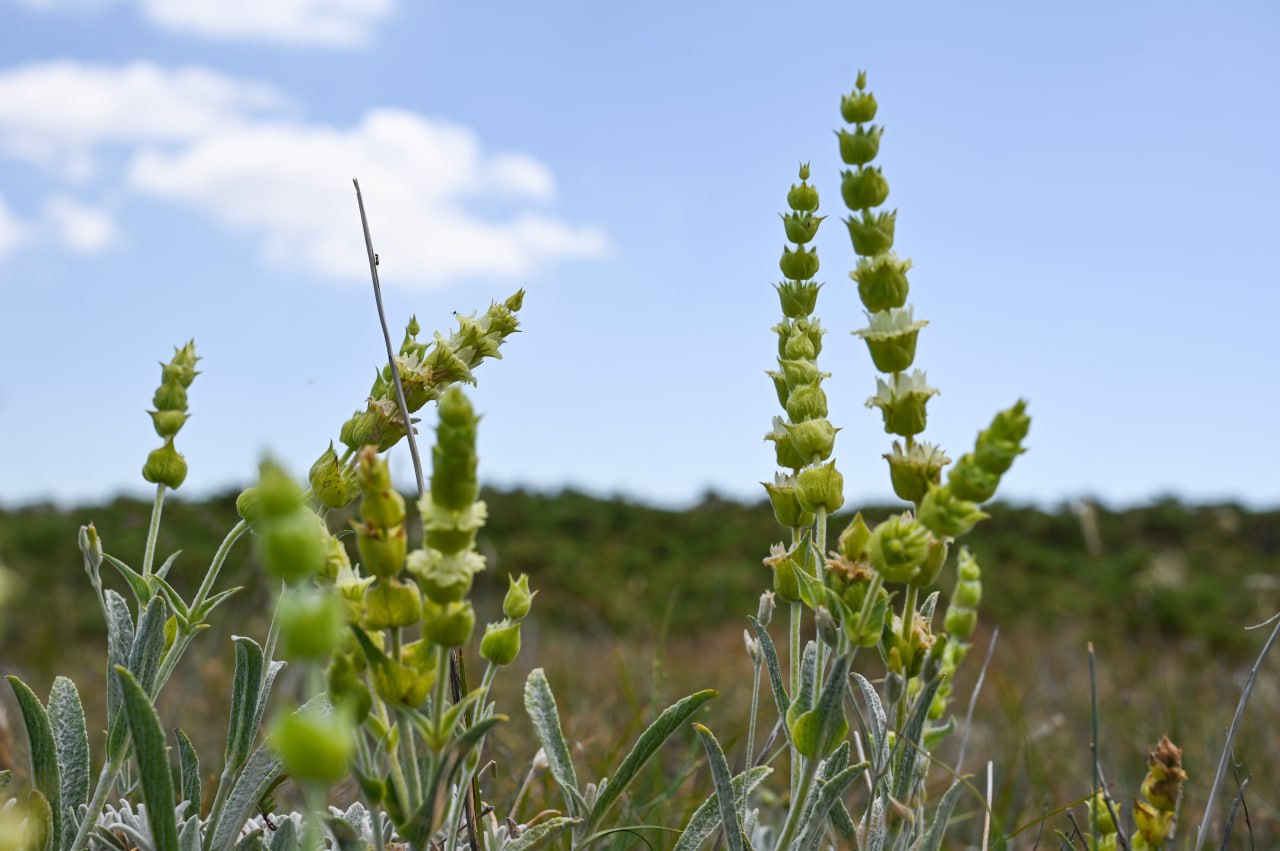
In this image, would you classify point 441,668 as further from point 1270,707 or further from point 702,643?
point 702,643

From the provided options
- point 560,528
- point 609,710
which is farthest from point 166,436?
point 560,528

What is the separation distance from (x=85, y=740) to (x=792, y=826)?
825 mm

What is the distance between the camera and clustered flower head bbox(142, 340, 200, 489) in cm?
112

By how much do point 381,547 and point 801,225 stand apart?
0.53 m

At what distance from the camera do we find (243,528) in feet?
3.48

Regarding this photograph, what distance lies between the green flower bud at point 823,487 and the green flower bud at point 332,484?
15.7 inches

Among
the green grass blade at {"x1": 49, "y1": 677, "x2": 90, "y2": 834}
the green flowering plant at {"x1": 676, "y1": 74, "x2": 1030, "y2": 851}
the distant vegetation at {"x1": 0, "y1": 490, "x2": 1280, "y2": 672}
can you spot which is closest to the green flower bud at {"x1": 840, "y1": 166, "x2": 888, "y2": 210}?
the green flowering plant at {"x1": 676, "y1": 74, "x2": 1030, "y2": 851}

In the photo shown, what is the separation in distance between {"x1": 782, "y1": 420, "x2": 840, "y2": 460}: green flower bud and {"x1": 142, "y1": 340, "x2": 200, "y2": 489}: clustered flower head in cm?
63

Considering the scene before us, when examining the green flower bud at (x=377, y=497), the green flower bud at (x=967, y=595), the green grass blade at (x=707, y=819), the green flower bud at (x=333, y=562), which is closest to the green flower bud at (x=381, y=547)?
the green flower bud at (x=377, y=497)

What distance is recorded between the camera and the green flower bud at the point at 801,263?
104 centimetres

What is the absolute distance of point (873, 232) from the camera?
0.85 metres

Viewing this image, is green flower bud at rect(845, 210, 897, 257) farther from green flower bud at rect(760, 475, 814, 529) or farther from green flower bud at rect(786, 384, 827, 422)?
green flower bud at rect(760, 475, 814, 529)

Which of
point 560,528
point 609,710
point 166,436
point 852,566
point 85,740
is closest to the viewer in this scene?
point 852,566

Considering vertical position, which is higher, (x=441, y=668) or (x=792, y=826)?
(x=441, y=668)
